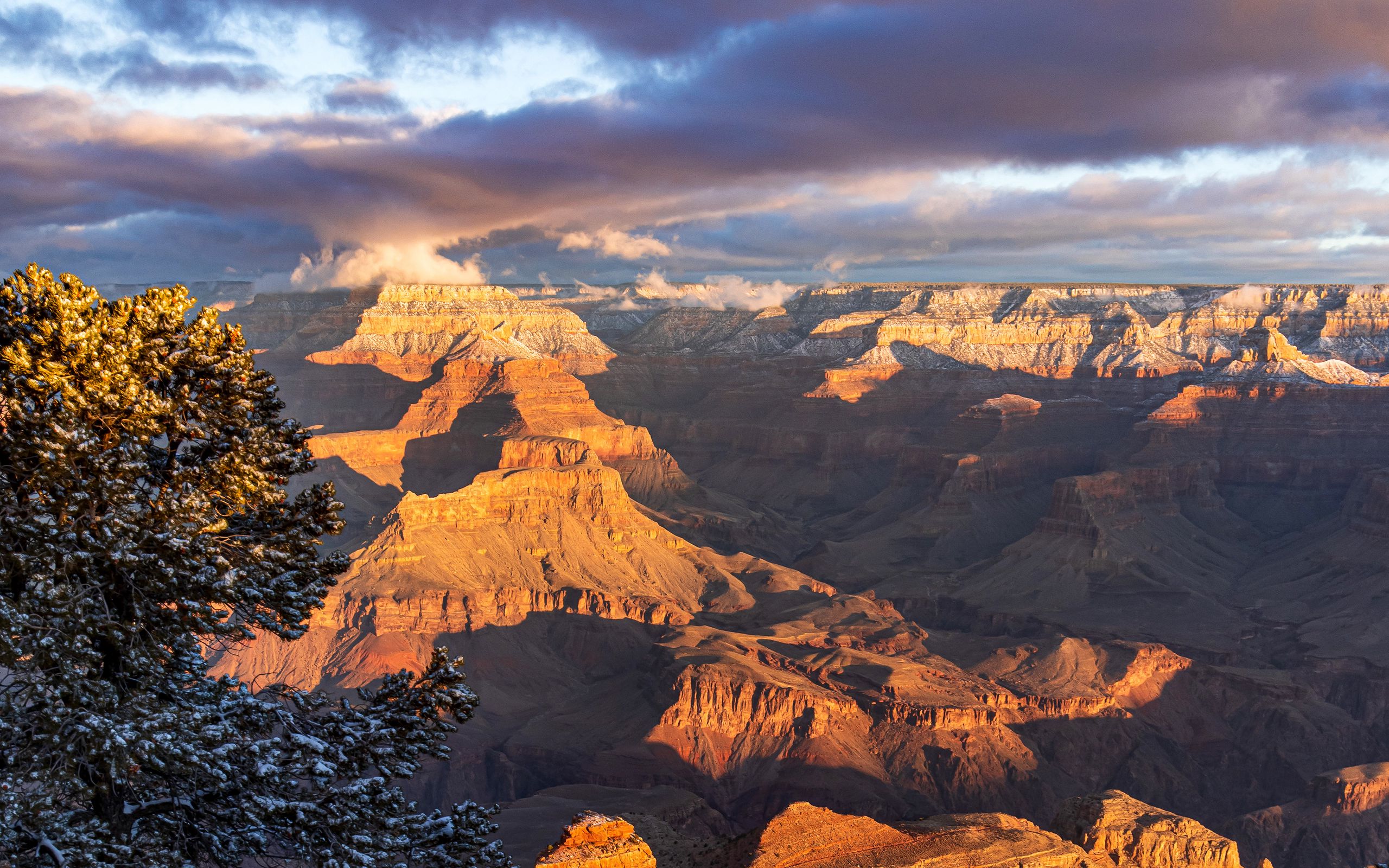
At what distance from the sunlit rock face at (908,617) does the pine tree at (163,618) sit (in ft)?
84.4

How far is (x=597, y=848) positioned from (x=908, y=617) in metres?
90.8

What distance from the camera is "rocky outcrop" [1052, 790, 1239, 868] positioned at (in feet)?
168

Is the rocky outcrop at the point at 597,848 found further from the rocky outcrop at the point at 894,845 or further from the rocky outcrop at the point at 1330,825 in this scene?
the rocky outcrop at the point at 1330,825

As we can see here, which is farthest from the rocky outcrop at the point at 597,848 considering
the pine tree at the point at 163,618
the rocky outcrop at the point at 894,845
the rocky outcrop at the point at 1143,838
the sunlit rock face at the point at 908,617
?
the rocky outcrop at the point at 1143,838

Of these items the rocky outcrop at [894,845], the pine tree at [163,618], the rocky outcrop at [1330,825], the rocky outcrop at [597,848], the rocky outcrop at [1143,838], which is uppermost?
the pine tree at [163,618]

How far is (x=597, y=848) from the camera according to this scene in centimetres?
3472

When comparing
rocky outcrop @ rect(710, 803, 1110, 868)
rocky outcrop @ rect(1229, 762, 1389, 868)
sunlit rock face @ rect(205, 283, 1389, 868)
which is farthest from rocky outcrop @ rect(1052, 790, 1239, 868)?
rocky outcrop @ rect(1229, 762, 1389, 868)

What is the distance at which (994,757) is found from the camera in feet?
254

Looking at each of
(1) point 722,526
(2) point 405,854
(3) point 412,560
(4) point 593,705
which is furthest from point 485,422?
(2) point 405,854

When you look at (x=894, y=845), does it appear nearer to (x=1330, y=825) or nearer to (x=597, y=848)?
(x=597, y=848)

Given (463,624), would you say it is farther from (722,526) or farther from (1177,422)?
(1177,422)

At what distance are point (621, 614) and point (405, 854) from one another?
292 feet

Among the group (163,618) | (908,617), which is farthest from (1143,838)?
(908,617)

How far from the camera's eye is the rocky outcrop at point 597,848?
33969 mm
